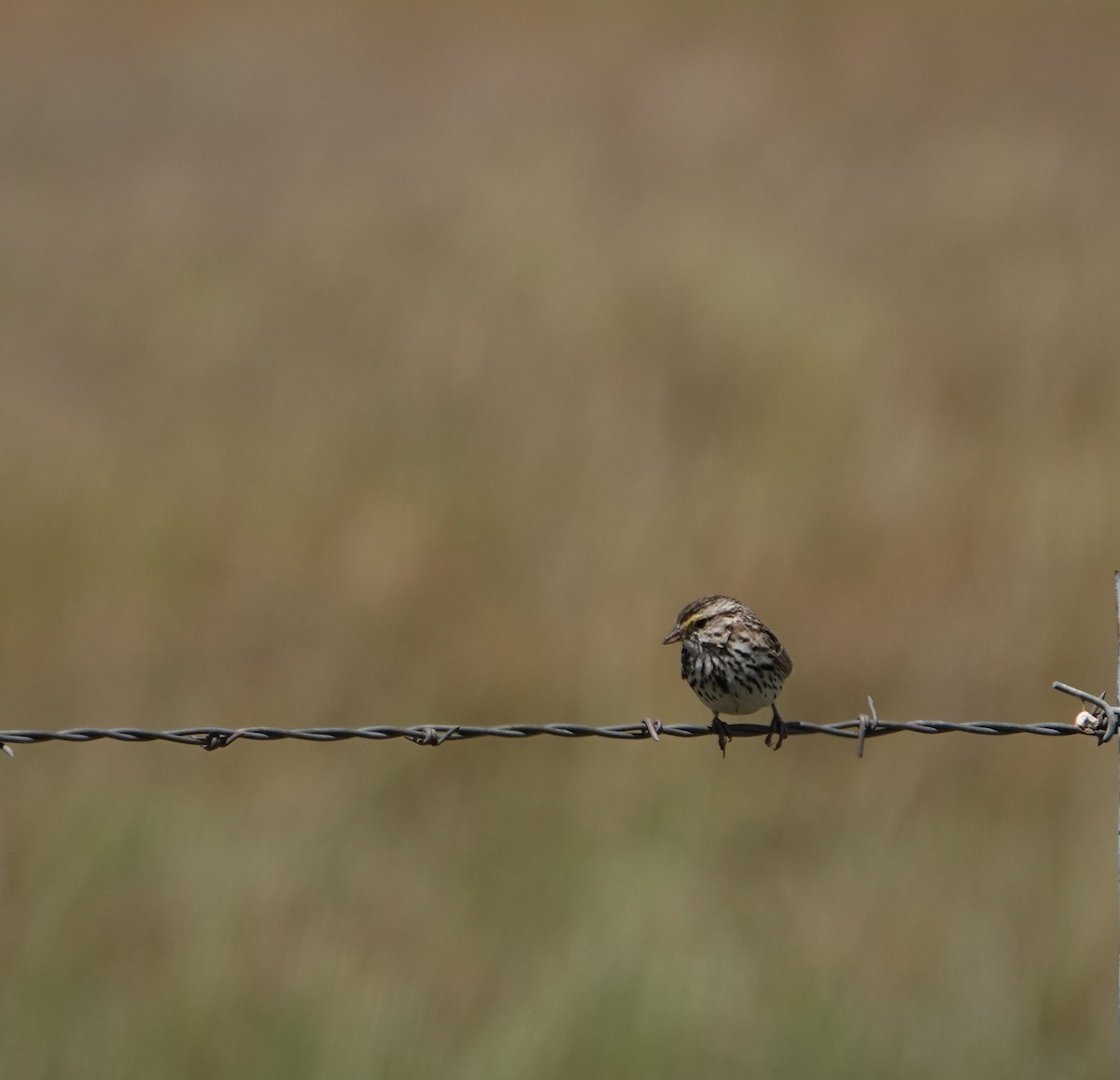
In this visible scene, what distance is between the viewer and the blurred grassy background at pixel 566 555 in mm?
6004

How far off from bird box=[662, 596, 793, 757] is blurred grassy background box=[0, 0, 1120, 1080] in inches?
46.9

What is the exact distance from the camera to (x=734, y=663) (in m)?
5.34

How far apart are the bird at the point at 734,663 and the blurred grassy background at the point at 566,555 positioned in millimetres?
1192

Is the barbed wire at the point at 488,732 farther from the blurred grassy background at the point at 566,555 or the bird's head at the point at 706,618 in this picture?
the blurred grassy background at the point at 566,555

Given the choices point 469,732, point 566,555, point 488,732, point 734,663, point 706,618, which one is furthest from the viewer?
point 566,555

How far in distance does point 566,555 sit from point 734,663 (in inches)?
128

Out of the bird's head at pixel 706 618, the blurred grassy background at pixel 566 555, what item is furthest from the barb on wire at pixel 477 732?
the blurred grassy background at pixel 566 555

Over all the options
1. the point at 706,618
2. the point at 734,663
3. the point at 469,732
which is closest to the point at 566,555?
the point at 706,618

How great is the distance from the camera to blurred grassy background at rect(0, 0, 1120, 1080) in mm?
6004

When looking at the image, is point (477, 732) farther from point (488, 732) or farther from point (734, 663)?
point (734, 663)

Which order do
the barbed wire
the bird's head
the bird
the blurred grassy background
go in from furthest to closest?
the blurred grassy background, the bird's head, the bird, the barbed wire

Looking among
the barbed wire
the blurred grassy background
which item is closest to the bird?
the barbed wire

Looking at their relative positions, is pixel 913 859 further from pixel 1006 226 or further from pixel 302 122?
pixel 302 122

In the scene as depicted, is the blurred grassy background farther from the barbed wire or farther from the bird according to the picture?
the barbed wire
